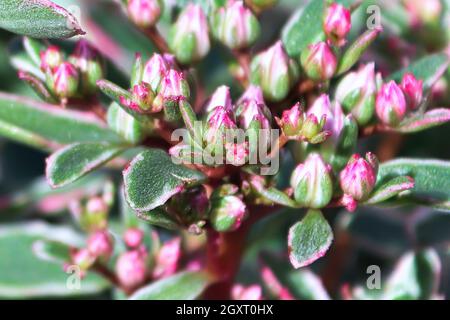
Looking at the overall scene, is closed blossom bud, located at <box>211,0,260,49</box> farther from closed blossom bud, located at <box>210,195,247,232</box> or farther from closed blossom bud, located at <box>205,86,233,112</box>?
closed blossom bud, located at <box>210,195,247,232</box>

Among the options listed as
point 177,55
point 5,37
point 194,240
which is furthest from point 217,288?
point 5,37

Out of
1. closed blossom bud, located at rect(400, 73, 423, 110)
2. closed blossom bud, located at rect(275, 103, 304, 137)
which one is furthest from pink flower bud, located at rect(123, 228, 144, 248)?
closed blossom bud, located at rect(400, 73, 423, 110)

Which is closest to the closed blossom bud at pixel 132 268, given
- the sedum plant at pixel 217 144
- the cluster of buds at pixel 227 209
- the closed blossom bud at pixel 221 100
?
the sedum plant at pixel 217 144

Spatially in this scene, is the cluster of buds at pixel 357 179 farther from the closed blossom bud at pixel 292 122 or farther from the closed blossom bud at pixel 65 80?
the closed blossom bud at pixel 65 80

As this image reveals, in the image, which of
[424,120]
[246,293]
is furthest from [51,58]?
[424,120]
